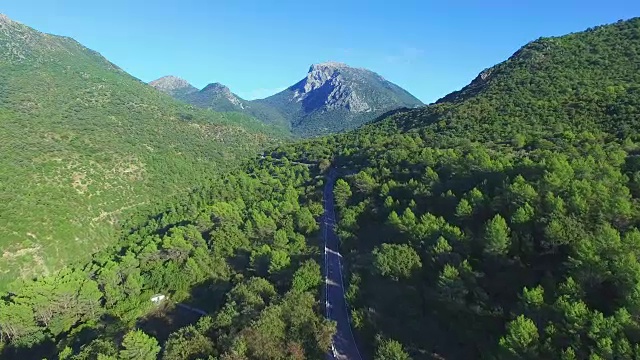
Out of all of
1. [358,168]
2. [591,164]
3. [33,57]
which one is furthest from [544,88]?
[33,57]

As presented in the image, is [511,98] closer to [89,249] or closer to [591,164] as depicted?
[591,164]

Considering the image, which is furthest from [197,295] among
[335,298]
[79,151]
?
[79,151]

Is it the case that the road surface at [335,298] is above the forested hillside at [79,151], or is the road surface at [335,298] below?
below

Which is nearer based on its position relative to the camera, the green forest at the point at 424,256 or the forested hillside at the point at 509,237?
the forested hillside at the point at 509,237

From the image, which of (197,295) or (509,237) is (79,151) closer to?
(197,295)

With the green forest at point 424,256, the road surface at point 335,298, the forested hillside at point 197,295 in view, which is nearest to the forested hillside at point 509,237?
the green forest at point 424,256

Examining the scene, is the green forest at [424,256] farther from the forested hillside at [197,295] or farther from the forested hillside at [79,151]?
the forested hillside at [79,151]
